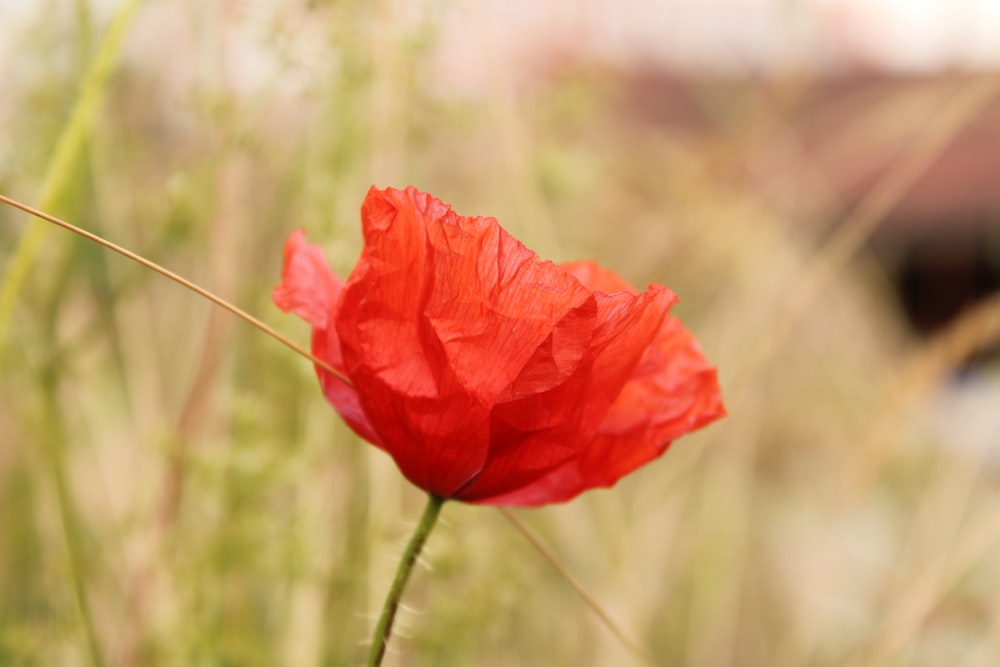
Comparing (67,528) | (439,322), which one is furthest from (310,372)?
(439,322)

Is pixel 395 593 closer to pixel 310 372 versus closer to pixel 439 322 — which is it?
pixel 439 322

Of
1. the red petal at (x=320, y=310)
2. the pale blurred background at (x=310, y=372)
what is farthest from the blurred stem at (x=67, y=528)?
the red petal at (x=320, y=310)

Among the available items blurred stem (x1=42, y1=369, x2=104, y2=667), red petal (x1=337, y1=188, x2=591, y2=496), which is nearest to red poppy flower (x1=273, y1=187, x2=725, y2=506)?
red petal (x1=337, y1=188, x2=591, y2=496)

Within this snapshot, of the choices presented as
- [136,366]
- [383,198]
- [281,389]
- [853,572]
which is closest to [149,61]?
[136,366]

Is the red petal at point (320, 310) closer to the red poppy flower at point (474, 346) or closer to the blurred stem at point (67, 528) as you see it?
the red poppy flower at point (474, 346)

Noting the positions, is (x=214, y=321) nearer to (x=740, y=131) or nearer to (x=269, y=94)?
(x=269, y=94)
